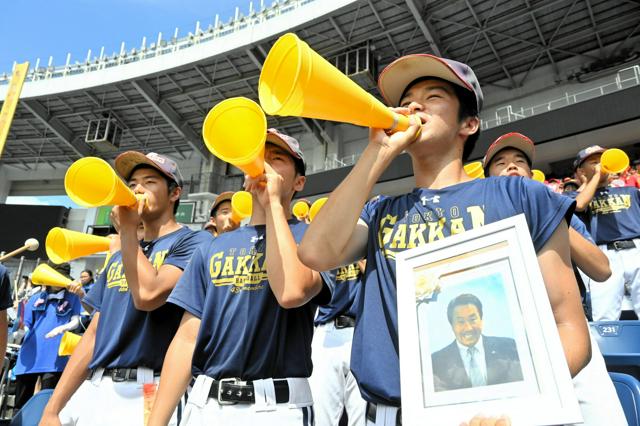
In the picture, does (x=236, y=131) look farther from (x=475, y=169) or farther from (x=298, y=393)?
(x=475, y=169)

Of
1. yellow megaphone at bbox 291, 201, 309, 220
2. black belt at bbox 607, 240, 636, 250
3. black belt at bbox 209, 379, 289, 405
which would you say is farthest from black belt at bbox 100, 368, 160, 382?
black belt at bbox 607, 240, 636, 250

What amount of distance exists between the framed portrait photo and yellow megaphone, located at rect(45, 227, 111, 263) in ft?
10.5

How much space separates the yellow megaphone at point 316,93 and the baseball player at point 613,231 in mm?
3731

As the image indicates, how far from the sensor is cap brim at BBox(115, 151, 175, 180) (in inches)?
106

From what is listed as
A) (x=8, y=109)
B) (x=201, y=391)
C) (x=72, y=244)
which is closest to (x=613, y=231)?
(x=201, y=391)

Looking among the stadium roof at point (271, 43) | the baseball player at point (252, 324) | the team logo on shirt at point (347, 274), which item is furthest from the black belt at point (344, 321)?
the stadium roof at point (271, 43)

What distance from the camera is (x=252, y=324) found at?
186 cm

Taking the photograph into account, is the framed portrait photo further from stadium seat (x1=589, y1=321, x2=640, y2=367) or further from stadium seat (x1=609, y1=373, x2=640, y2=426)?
stadium seat (x1=589, y1=321, x2=640, y2=367)

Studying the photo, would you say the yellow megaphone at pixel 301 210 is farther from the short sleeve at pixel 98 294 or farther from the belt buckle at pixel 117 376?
the belt buckle at pixel 117 376

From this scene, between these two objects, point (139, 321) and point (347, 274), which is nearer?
point (139, 321)

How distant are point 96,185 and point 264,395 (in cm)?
136

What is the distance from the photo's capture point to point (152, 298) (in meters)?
2.21

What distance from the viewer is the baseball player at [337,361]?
370 cm

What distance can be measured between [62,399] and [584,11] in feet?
58.9
